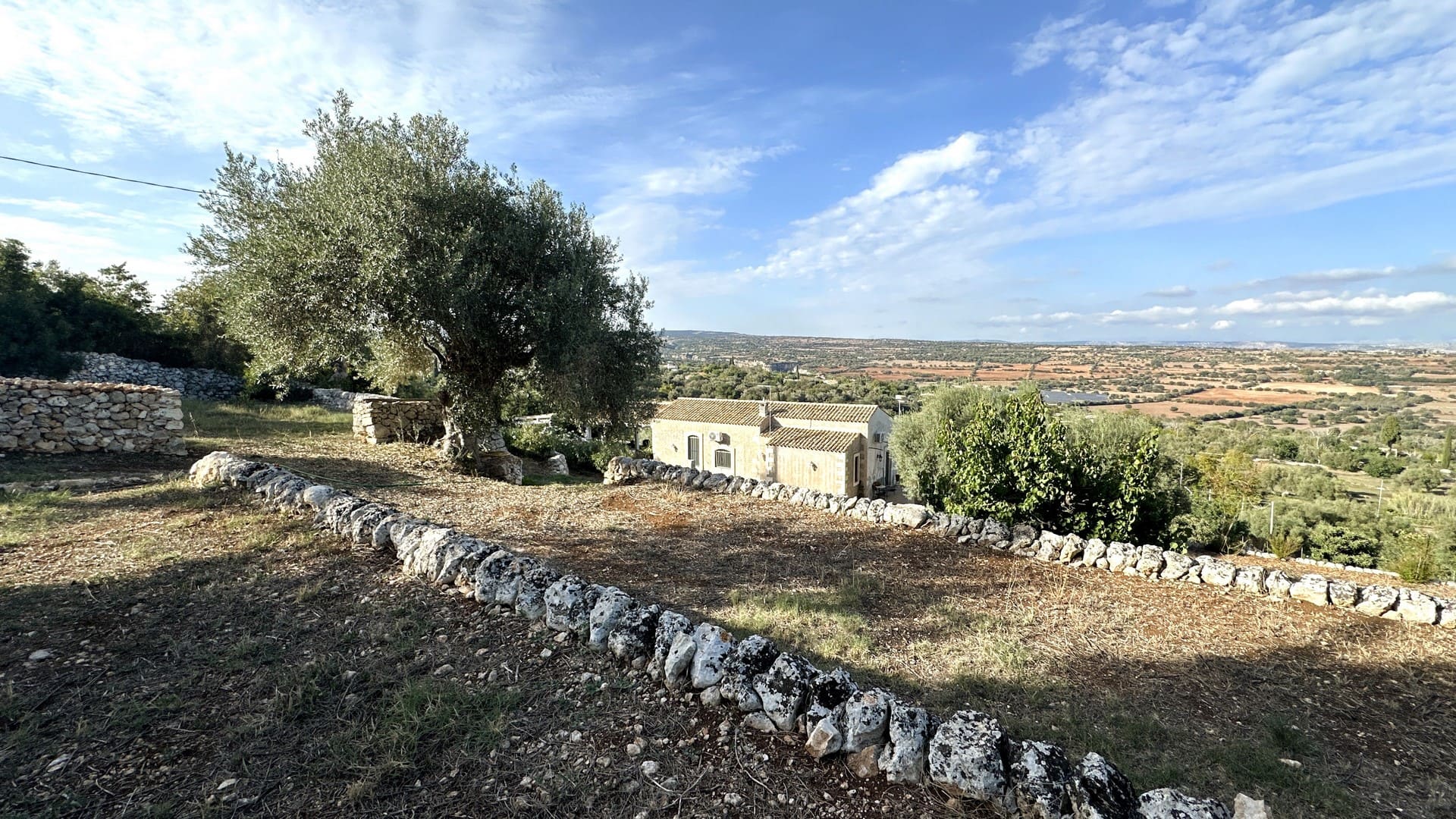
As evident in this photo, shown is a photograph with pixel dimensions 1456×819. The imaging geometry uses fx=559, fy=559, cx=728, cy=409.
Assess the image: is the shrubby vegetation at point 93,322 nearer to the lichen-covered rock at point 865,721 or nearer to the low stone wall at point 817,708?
the low stone wall at point 817,708

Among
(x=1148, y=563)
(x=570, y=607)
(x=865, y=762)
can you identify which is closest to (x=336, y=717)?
(x=570, y=607)

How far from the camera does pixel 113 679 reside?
326 cm

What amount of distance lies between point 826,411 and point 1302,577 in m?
19.7

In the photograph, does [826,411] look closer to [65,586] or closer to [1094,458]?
[1094,458]

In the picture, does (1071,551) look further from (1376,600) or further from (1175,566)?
(1376,600)

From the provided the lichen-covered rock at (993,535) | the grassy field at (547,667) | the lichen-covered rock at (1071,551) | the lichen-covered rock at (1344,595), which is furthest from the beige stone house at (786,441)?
the lichen-covered rock at (1344,595)

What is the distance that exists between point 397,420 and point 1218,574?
49.9ft

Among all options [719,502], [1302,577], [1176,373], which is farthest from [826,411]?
[1176,373]

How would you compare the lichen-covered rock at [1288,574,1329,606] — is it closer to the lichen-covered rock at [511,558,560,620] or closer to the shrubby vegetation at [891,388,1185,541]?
the shrubby vegetation at [891,388,1185,541]

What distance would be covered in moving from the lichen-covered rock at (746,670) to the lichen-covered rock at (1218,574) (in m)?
5.90

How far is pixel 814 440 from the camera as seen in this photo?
23.8 m

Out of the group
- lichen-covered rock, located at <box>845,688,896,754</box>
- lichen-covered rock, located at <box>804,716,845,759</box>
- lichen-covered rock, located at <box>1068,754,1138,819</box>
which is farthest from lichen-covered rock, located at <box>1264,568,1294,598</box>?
lichen-covered rock, located at <box>804,716,845,759</box>

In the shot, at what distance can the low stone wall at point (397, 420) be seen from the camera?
42.3 ft

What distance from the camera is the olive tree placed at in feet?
28.8
